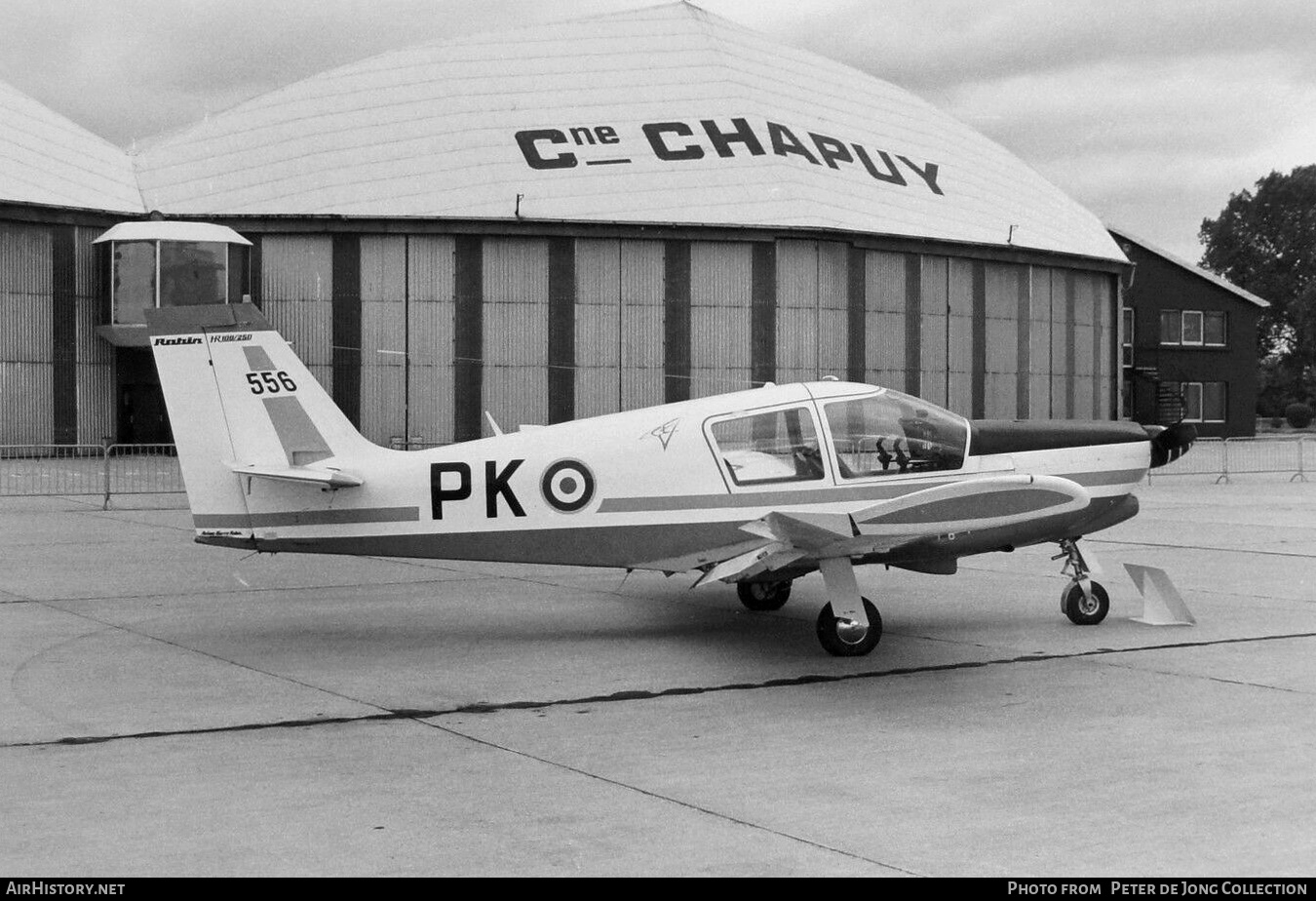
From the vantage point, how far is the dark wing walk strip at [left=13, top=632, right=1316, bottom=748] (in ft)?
25.5

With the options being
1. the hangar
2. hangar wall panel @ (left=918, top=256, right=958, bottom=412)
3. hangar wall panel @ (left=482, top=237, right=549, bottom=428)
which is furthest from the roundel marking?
hangar wall panel @ (left=918, top=256, right=958, bottom=412)

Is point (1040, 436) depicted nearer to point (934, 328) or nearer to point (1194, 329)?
point (934, 328)

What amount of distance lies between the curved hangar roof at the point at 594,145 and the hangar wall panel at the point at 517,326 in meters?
1.16

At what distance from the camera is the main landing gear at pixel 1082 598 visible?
1152 cm

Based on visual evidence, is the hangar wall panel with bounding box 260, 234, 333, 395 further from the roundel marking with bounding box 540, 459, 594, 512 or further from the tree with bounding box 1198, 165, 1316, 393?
the tree with bounding box 1198, 165, 1316, 393

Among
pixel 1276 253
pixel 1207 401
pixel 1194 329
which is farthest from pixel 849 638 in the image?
pixel 1276 253

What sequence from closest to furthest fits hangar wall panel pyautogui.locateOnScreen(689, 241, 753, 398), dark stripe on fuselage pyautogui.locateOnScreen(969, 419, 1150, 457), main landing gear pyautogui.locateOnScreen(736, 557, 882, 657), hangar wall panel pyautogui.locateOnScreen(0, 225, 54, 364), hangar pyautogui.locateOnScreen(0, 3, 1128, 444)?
main landing gear pyautogui.locateOnScreen(736, 557, 882, 657) < dark stripe on fuselage pyautogui.locateOnScreen(969, 419, 1150, 457) < hangar wall panel pyautogui.locateOnScreen(0, 225, 54, 364) < hangar pyautogui.locateOnScreen(0, 3, 1128, 444) < hangar wall panel pyautogui.locateOnScreen(689, 241, 753, 398)

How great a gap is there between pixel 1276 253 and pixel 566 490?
11491cm

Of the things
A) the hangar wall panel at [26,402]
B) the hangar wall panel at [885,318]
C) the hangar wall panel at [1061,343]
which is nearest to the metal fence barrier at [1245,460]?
the hangar wall panel at [1061,343]

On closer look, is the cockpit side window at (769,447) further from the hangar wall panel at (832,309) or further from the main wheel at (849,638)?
the hangar wall panel at (832,309)

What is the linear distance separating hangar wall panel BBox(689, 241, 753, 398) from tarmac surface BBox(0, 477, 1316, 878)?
2515 centimetres

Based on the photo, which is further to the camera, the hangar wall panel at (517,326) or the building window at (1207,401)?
the building window at (1207,401)

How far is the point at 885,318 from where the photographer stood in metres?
41.7
